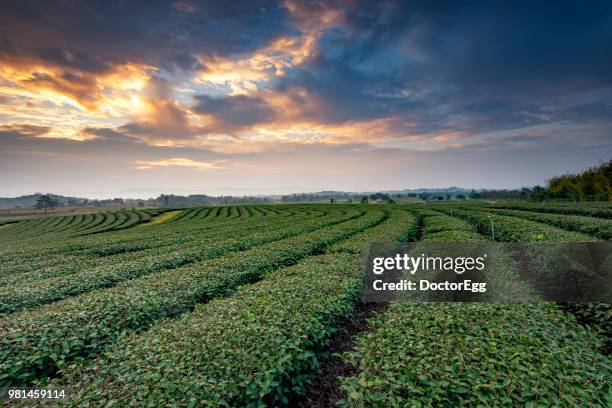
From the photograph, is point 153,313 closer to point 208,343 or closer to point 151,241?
point 208,343

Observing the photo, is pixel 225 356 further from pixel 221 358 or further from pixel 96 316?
pixel 96 316

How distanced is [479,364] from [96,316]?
10731 mm

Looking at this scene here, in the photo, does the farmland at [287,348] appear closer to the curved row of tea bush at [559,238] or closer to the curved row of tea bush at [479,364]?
the curved row of tea bush at [479,364]

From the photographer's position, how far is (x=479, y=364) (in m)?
5.64

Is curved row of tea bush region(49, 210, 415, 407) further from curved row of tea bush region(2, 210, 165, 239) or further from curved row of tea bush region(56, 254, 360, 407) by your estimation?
curved row of tea bush region(2, 210, 165, 239)

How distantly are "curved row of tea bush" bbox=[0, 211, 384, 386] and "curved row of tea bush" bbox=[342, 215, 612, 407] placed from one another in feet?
22.8

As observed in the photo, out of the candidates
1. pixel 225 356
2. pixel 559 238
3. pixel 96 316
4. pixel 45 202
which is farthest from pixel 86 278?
pixel 45 202

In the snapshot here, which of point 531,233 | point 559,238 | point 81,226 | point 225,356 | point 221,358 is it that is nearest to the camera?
point 221,358

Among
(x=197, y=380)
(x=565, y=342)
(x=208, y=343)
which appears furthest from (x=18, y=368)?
(x=565, y=342)

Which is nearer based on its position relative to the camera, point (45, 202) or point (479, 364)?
point (479, 364)

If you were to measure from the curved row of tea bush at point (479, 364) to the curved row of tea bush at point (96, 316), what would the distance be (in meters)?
6.95

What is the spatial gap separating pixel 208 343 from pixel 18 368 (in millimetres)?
4392

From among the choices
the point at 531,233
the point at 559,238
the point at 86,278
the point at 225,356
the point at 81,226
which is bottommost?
the point at 81,226

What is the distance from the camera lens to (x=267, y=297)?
10461mm
